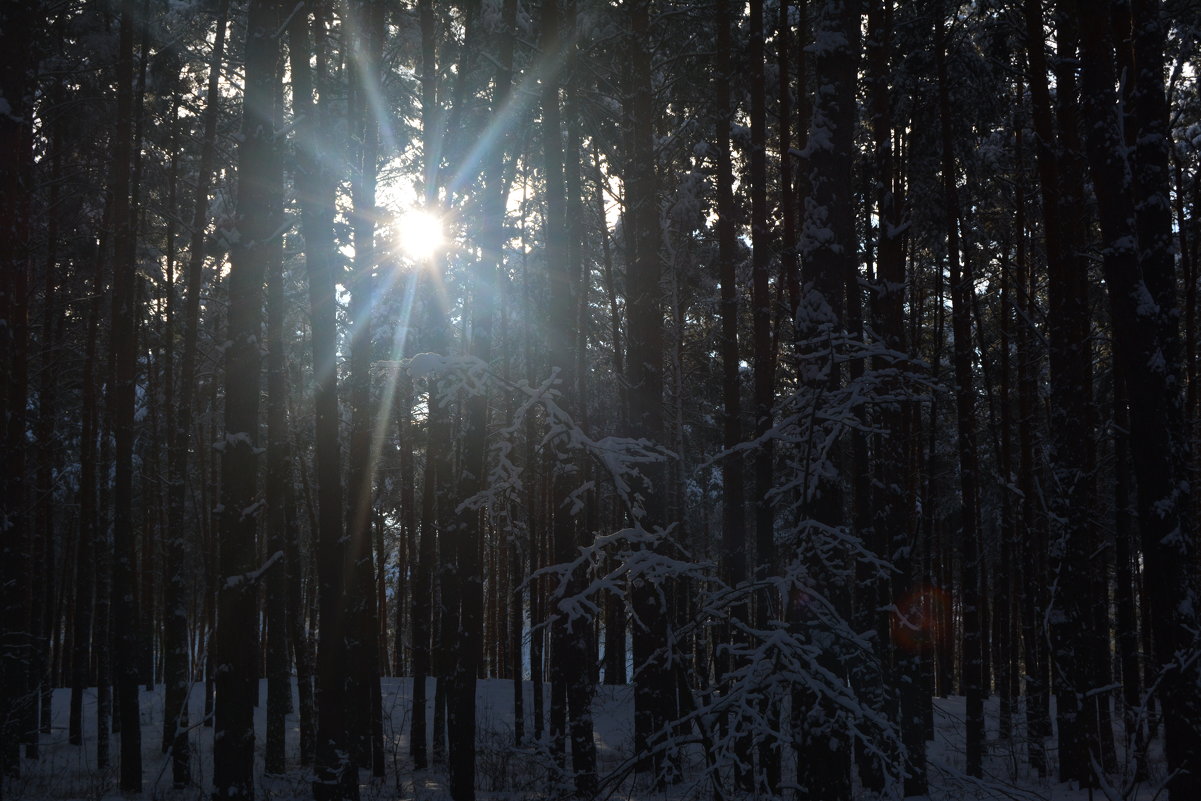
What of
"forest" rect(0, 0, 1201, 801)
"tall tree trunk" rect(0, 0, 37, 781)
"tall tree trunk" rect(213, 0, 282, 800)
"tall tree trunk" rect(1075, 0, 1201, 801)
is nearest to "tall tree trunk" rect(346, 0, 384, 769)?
"forest" rect(0, 0, 1201, 801)

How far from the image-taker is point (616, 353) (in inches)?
810

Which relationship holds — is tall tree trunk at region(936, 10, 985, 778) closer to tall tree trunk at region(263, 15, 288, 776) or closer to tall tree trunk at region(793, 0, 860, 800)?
tall tree trunk at region(793, 0, 860, 800)

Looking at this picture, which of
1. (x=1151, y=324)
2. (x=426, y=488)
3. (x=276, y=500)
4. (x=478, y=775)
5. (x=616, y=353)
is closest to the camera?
(x=1151, y=324)

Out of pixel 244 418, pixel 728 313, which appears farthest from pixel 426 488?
pixel 244 418

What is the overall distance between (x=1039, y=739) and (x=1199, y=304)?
54.7ft

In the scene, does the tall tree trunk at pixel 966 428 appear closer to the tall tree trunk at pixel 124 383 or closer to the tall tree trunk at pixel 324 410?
the tall tree trunk at pixel 324 410

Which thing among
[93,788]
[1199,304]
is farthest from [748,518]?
[93,788]

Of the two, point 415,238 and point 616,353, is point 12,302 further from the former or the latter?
point 616,353

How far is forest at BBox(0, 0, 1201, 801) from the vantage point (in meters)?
6.83

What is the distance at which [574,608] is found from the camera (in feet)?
20.3

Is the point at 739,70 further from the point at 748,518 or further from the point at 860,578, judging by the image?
the point at 748,518

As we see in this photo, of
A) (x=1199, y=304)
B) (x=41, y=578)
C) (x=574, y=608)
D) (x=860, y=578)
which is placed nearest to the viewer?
(x=574, y=608)

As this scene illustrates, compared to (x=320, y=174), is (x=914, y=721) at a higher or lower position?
lower

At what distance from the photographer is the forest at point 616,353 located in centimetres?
683
